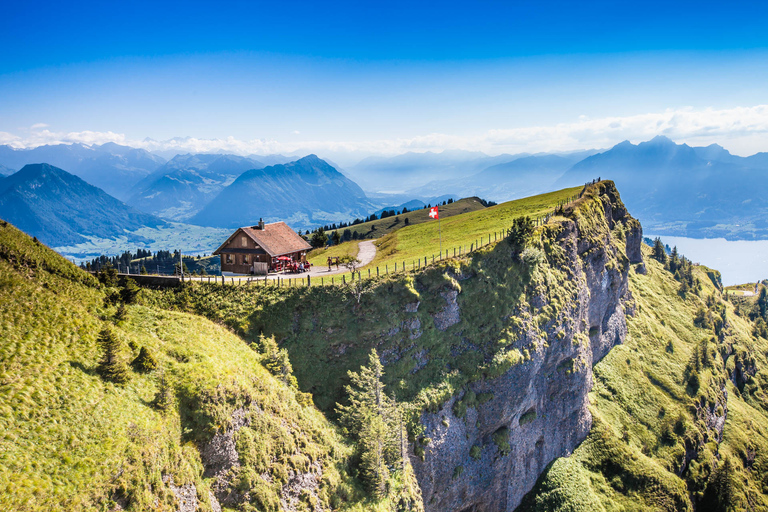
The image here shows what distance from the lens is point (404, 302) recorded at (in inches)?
2056

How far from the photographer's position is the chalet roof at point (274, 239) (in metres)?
64.2

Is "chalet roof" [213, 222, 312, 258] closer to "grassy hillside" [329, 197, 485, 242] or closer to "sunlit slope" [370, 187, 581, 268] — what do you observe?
"sunlit slope" [370, 187, 581, 268]

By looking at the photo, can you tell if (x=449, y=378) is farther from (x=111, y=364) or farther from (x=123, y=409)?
(x=111, y=364)

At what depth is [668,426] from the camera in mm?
71562

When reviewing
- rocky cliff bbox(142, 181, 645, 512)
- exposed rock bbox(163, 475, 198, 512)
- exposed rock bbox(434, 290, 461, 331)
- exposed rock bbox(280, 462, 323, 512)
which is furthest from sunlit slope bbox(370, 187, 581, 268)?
exposed rock bbox(163, 475, 198, 512)

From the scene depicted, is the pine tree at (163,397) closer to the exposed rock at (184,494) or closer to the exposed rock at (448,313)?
the exposed rock at (184,494)

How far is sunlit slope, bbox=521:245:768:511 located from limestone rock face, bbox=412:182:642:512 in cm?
432

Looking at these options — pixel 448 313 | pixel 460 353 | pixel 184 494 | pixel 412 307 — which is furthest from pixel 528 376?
pixel 184 494

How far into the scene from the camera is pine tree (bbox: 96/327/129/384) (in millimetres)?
29312

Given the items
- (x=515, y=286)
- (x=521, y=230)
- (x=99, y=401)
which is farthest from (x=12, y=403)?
(x=521, y=230)

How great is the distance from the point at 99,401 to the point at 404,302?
109ft

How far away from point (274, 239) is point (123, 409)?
4236cm

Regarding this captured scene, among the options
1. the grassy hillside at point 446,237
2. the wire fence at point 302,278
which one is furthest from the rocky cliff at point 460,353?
the grassy hillside at point 446,237

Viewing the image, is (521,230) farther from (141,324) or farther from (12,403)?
(12,403)
